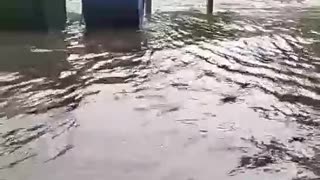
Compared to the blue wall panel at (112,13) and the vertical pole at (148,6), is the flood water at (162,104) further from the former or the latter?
the vertical pole at (148,6)

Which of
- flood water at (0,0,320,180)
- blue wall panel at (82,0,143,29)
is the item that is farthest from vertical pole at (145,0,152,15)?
flood water at (0,0,320,180)

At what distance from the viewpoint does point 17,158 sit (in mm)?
2652

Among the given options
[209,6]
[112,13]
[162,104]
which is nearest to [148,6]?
[209,6]

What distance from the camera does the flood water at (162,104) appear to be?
102 inches

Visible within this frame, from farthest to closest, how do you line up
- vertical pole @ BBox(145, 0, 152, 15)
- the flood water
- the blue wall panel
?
1. vertical pole @ BBox(145, 0, 152, 15)
2. the blue wall panel
3. the flood water

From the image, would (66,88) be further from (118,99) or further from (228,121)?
(228,121)

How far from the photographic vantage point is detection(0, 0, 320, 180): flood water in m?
2.59

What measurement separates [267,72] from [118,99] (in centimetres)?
129

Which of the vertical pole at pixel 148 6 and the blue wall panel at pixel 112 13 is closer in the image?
the blue wall panel at pixel 112 13

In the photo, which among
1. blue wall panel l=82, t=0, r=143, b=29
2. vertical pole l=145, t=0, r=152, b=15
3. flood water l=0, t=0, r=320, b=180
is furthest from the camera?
vertical pole l=145, t=0, r=152, b=15

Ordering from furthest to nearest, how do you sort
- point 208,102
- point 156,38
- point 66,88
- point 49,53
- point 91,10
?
point 91,10 → point 156,38 → point 49,53 → point 66,88 → point 208,102

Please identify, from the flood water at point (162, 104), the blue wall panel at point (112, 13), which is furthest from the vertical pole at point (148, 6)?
the flood water at point (162, 104)

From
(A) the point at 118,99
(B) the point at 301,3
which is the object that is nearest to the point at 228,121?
(A) the point at 118,99

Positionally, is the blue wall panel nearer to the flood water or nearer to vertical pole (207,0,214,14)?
the flood water
